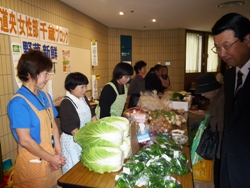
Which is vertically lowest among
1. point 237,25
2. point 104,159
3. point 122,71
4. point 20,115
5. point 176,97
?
point 104,159

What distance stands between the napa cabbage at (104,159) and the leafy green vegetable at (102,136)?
0.04m

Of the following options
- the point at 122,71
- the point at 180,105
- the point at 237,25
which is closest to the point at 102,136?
the point at 237,25

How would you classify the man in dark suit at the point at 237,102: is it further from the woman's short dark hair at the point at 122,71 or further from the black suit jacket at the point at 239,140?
the woman's short dark hair at the point at 122,71

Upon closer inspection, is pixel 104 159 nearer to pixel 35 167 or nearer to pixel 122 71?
pixel 35 167

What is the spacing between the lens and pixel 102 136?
126 centimetres

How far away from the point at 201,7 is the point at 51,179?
4880 mm

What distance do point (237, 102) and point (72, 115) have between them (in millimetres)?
1423

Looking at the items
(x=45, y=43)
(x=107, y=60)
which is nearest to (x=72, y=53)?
(x=45, y=43)

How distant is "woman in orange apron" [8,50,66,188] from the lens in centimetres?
146

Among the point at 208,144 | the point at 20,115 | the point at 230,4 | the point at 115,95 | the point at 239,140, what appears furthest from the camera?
the point at 230,4

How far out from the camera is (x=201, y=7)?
4.76 metres

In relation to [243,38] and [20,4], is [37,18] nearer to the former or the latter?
[20,4]

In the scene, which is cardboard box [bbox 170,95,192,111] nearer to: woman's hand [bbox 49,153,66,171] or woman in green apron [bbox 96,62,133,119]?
woman in green apron [bbox 96,62,133,119]

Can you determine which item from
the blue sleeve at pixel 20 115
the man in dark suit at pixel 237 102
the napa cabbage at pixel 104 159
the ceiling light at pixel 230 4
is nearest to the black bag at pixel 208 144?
the man in dark suit at pixel 237 102
